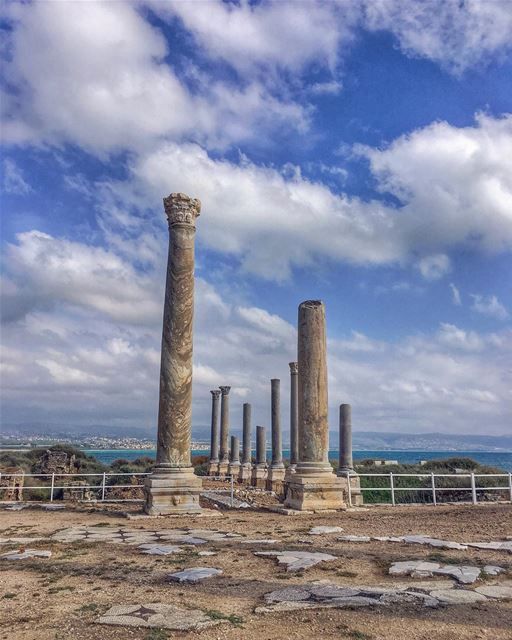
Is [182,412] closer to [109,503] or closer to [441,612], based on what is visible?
[109,503]

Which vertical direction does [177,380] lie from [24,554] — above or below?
above

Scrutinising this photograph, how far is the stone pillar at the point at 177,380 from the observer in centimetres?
1305

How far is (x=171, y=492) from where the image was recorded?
13.0m

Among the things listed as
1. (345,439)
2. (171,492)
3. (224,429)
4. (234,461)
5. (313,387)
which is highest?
(313,387)

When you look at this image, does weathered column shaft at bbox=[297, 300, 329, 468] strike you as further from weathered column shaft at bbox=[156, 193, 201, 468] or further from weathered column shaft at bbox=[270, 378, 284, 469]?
weathered column shaft at bbox=[270, 378, 284, 469]

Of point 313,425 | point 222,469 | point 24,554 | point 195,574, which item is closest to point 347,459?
point 313,425

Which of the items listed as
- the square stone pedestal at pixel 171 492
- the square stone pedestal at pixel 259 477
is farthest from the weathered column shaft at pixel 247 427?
the square stone pedestal at pixel 171 492

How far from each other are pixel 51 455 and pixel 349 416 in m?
16.2

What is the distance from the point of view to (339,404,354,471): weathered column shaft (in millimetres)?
21484

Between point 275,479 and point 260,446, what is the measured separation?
5.43 m

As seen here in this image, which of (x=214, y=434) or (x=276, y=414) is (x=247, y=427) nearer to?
(x=214, y=434)

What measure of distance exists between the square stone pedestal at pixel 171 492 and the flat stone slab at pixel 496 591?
7.98 metres

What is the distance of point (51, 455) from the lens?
29844 millimetres

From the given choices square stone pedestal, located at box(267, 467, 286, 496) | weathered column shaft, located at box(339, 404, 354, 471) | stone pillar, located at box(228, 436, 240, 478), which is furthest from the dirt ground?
stone pillar, located at box(228, 436, 240, 478)
